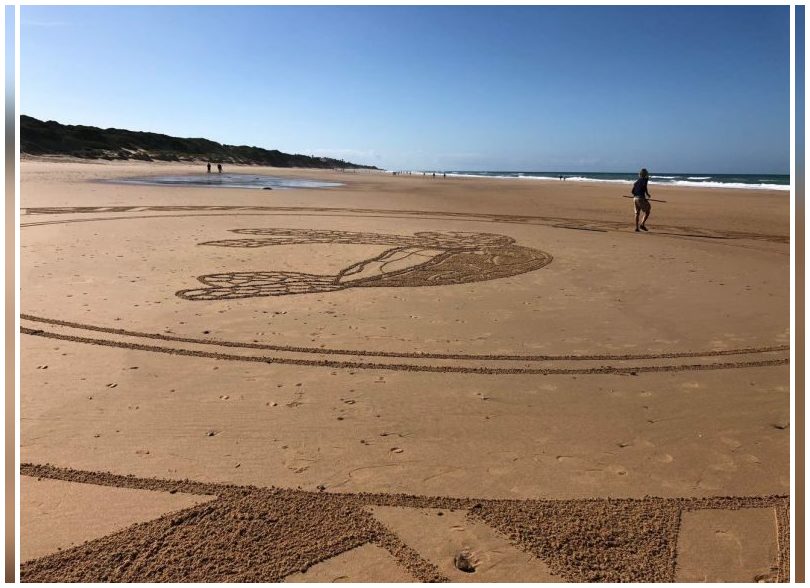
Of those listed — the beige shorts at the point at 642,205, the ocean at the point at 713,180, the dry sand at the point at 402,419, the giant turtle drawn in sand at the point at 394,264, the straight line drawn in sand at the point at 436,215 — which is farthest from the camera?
the ocean at the point at 713,180

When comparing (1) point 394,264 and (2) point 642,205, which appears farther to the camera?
(2) point 642,205

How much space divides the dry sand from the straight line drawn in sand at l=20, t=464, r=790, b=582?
0.04 feet

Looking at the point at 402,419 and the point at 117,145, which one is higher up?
the point at 117,145

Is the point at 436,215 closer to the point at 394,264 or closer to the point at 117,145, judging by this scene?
the point at 394,264

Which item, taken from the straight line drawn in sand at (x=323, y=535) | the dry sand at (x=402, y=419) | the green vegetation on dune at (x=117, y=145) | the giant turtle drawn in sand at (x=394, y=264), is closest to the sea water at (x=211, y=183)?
the green vegetation on dune at (x=117, y=145)

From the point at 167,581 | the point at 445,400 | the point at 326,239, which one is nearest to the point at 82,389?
the point at 167,581

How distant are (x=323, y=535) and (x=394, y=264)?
7193 mm

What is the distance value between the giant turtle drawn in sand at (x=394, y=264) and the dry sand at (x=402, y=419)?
0.10 m

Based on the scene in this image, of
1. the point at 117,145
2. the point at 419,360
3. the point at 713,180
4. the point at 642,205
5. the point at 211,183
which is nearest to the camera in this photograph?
the point at 419,360

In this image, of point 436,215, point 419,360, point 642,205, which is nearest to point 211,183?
point 436,215

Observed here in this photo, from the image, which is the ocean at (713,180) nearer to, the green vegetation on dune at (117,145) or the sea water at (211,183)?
the sea water at (211,183)

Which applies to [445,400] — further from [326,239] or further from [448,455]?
[326,239]

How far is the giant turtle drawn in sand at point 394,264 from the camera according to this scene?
7.69 m

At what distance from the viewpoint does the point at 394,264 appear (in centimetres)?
964
